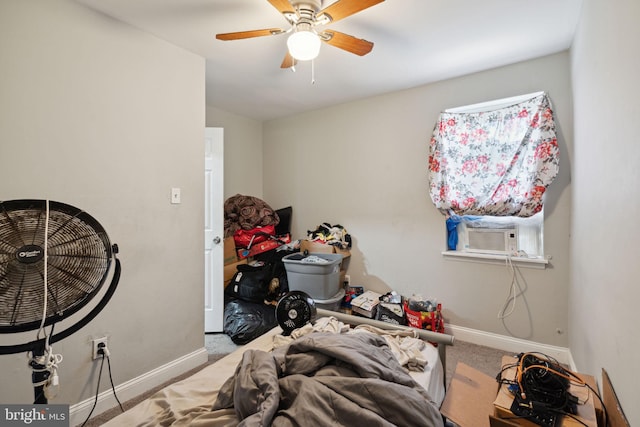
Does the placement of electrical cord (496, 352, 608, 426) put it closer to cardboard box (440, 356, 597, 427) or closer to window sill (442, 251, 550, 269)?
cardboard box (440, 356, 597, 427)

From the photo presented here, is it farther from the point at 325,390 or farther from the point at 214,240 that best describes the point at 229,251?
the point at 325,390

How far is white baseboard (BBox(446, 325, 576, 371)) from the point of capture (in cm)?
221

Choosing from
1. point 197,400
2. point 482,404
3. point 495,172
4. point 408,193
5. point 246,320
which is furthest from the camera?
point 408,193

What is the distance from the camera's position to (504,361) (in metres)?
1.48

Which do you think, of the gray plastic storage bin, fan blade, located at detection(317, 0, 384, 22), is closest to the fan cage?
fan blade, located at detection(317, 0, 384, 22)

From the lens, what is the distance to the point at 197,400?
1.09 meters

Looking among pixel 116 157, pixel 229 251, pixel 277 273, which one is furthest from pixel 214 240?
pixel 116 157

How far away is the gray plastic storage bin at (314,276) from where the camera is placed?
2775 mm

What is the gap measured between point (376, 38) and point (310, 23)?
25.0 inches

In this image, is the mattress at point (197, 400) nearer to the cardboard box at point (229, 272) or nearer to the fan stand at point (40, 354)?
the fan stand at point (40, 354)

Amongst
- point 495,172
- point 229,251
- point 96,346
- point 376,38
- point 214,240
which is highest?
point 376,38

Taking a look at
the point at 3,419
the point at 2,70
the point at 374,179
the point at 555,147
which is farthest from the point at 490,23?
the point at 3,419

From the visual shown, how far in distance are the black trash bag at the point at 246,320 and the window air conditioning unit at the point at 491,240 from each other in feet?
6.50

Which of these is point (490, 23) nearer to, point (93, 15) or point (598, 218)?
point (598, 218)
